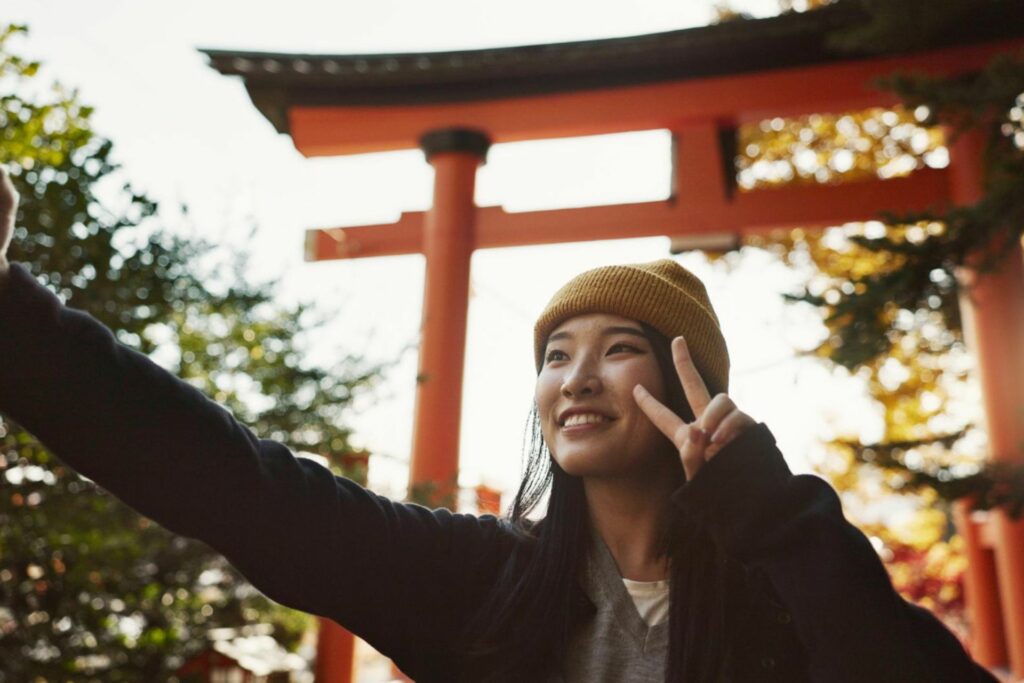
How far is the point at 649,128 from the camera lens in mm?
5730

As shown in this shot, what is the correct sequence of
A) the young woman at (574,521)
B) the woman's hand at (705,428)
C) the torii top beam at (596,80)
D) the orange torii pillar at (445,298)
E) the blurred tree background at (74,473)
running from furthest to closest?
the orange torii pillar at (445,298), the torii top beam at (596,80), the blurred tree background at (74,473), the woman's hand at (705,428), the young woman at (574,521)

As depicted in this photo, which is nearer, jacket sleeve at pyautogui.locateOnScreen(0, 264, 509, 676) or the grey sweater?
jacket sleeve at pyautogui.locateOnScreen(0, 264, 509, 676)

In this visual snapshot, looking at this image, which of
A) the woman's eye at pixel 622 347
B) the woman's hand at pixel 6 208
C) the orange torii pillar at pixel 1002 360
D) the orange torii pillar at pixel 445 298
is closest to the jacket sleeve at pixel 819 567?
the woman's eye at pixel 622 347

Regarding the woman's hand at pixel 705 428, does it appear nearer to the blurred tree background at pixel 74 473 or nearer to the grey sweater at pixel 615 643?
the grey sweater at pixel 615 643

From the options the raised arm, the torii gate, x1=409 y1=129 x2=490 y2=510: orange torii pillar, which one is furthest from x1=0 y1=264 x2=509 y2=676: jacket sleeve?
x1=409 y1=129 x2=490 y2=510: orange torii pillar

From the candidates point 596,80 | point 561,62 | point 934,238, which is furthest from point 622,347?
point 596,80

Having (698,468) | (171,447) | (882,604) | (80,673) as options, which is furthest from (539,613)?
(80,673)

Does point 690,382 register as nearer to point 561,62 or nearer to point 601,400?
point 601,400

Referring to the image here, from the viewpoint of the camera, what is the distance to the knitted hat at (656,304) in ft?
4.57

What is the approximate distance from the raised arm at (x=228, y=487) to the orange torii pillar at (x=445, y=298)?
13.4ft

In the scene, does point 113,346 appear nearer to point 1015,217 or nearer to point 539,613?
point 539,613

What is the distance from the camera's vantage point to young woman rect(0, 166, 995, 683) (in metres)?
0.95

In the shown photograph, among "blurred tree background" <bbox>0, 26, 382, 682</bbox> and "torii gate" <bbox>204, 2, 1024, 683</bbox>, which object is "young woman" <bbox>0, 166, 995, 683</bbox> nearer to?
"blurred tree background" <bbox>0, 26, 382, 682</bbox>

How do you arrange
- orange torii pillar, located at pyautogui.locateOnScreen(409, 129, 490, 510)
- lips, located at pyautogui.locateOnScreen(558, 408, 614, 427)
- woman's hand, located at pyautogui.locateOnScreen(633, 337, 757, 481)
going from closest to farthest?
woman's hand, located at pyautogui.locateOnScreen(633, 337, 757, 481), lips, located at pyautogui.locateOnScreen(558, 408, 614, 427), orange torii pillar, located at pyautogui.locateOnScreen(409, 129, 490, 510)
